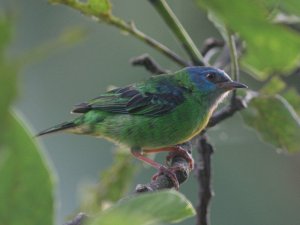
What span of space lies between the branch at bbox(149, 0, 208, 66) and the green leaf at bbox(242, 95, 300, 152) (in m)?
0.31

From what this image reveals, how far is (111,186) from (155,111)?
2.28 feet

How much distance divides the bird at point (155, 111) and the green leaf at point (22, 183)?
238cm

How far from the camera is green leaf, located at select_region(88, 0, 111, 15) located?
82.8 inches

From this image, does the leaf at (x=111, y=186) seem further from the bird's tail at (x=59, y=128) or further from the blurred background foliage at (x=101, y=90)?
the bird's tail at (x=59, y=128)

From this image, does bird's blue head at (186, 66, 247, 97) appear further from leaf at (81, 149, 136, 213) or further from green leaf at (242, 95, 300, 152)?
leaf at (81, 149, 136, 213)

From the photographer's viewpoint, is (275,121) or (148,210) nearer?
(148,210)

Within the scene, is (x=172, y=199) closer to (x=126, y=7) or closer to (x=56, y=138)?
(x=56, y=138)

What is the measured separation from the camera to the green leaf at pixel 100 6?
Result: 2.10 m

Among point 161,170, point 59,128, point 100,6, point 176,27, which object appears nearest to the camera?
point 176,27

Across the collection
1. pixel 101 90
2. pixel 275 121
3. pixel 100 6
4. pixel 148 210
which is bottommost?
pixel 101 90

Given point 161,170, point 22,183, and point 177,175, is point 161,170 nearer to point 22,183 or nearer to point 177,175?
point 177,175

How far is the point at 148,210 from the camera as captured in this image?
0.48m

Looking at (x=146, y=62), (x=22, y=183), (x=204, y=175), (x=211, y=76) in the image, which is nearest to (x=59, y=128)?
(x=146, y=62)

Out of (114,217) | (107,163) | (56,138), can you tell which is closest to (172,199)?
(114,217)
